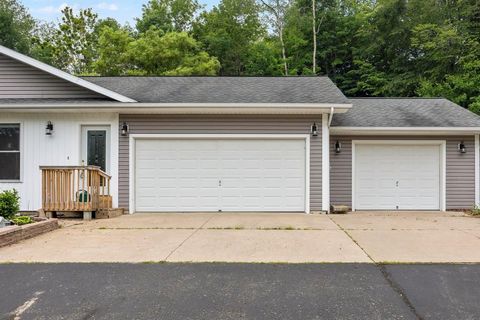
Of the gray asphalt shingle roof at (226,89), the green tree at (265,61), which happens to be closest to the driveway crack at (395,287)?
the gray asphalt shingle roof at (226,89)

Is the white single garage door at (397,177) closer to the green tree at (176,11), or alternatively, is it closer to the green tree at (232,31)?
the green tree at (232,31)

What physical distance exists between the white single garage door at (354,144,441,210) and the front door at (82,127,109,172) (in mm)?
6878

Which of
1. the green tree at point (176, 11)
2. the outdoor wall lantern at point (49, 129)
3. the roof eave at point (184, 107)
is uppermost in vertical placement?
the green tree at point (176, 11)

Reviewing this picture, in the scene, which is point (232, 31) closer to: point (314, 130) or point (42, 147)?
point (314, 130)

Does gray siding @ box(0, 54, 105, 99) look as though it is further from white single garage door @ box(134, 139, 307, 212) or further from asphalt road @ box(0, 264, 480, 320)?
asphalt road @ box(0, 264, 480, 320)

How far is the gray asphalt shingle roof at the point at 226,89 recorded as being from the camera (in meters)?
9.27

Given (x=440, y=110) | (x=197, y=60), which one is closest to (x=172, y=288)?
(x=440, y=110)

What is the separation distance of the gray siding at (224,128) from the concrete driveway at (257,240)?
40.4 inches

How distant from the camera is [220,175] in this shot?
31.1 ft

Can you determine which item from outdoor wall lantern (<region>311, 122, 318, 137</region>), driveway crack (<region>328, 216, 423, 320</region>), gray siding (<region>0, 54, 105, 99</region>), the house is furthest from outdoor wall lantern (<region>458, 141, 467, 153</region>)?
gray siding (<region>0, 54, 105, 99</region>)

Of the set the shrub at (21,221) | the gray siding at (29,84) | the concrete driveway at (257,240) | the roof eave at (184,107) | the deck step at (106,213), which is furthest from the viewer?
the gray siding at (29,84)

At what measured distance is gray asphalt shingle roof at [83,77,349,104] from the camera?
30.4 ft

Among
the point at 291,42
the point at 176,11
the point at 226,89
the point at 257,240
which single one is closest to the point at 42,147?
the point at 226,89

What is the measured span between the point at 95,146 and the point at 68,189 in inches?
62.5
